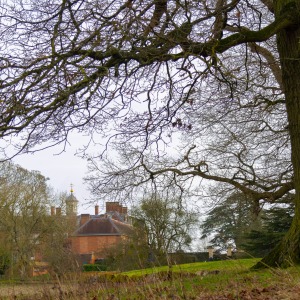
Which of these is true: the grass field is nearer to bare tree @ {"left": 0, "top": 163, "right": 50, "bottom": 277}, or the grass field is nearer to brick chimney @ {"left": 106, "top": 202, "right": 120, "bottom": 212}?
brick chimney @ {"left": 106, "top": 202, "right": 120, "bottom": 212}

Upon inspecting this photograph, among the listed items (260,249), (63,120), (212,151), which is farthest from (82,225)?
(63,120)

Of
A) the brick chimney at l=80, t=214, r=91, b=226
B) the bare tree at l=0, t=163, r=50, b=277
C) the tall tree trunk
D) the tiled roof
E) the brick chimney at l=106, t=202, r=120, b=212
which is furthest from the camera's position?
the brick chimney at l=80, t=214, r=91, b=226

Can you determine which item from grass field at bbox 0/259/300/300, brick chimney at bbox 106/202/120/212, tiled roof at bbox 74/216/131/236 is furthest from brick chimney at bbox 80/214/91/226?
grass field at bbox 0/259/300/300

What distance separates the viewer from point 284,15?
10.8 metres

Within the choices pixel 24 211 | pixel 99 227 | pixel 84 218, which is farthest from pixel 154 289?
pixel 84 218

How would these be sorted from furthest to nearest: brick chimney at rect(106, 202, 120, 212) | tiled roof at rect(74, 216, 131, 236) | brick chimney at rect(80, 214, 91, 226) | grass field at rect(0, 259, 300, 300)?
brick chimney at rect(80, 214, 91, 226) → tiled roof at rect(74, 216, 131, 236) → brick chimney at rect(106, 202, 120, 212) → grass field at rect(0, 259, 300, 300)

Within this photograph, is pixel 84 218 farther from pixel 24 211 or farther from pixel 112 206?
pixel 112 206

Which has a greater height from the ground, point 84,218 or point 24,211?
point 84,218

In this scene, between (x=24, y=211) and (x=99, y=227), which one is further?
(x=99, y=227)

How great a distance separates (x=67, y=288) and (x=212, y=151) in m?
11.4

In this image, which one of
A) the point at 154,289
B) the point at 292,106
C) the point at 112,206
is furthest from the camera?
the point at 112,206

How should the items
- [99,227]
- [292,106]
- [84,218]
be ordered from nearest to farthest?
1. [292,106]
2. [99,227]
3. [84,218]

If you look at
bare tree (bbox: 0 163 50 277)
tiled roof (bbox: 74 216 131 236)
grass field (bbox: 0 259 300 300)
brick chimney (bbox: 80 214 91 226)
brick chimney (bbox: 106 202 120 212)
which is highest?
brick chimney (bbox: 80 214 91 226)

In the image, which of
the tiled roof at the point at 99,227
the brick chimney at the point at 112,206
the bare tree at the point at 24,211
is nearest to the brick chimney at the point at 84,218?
the tiled roof at the point at 99,227
